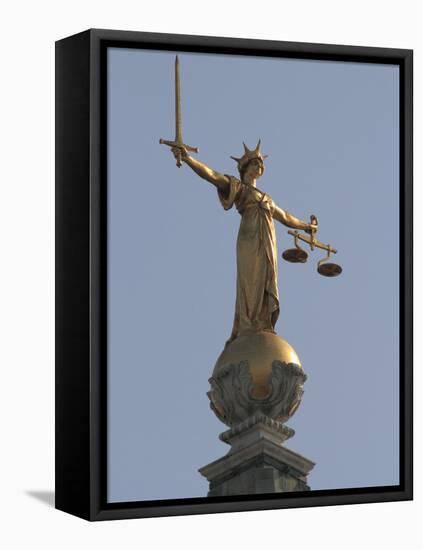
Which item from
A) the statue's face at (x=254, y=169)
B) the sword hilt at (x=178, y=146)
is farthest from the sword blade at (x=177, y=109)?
the statue's face at (x=254, y=169)

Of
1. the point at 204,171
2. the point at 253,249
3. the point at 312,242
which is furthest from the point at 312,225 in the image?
the point at 204,171

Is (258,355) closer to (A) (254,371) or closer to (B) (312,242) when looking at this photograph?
(A) (254,371)

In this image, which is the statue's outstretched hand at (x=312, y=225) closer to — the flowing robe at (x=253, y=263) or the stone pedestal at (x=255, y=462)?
the flowing robe at (x=253, y=263)

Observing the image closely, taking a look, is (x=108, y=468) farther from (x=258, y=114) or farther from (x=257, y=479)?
(x=258, y=114)

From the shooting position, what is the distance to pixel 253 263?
14.4m

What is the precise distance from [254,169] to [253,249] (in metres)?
0.50

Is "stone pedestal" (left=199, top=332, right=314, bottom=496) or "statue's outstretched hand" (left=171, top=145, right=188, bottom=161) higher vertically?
"statue's outstretched hand" (left=171, top=145, right=188, bottom=161)

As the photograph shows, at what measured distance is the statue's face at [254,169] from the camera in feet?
47.1

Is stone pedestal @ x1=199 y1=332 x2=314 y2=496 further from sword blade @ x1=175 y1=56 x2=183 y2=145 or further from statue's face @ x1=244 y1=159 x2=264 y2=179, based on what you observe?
sword blade @ x1=175 y1=56 x2=183 y2=145

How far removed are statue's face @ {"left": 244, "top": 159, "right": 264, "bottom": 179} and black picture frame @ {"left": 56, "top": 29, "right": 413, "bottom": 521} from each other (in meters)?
0.68

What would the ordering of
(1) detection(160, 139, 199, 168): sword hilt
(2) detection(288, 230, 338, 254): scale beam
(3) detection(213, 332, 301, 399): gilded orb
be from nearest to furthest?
(1) detection(160, 139, 199, 168): sword hilt
(3) detection(213, 332, 301, 399): gilded orb
(2) detection(288, 230, 338, 254): scale beam

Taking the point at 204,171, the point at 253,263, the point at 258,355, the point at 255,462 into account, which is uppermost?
the point at 204,171

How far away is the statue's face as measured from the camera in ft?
47.1

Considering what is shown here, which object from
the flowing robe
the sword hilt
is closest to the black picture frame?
the sword hilt
